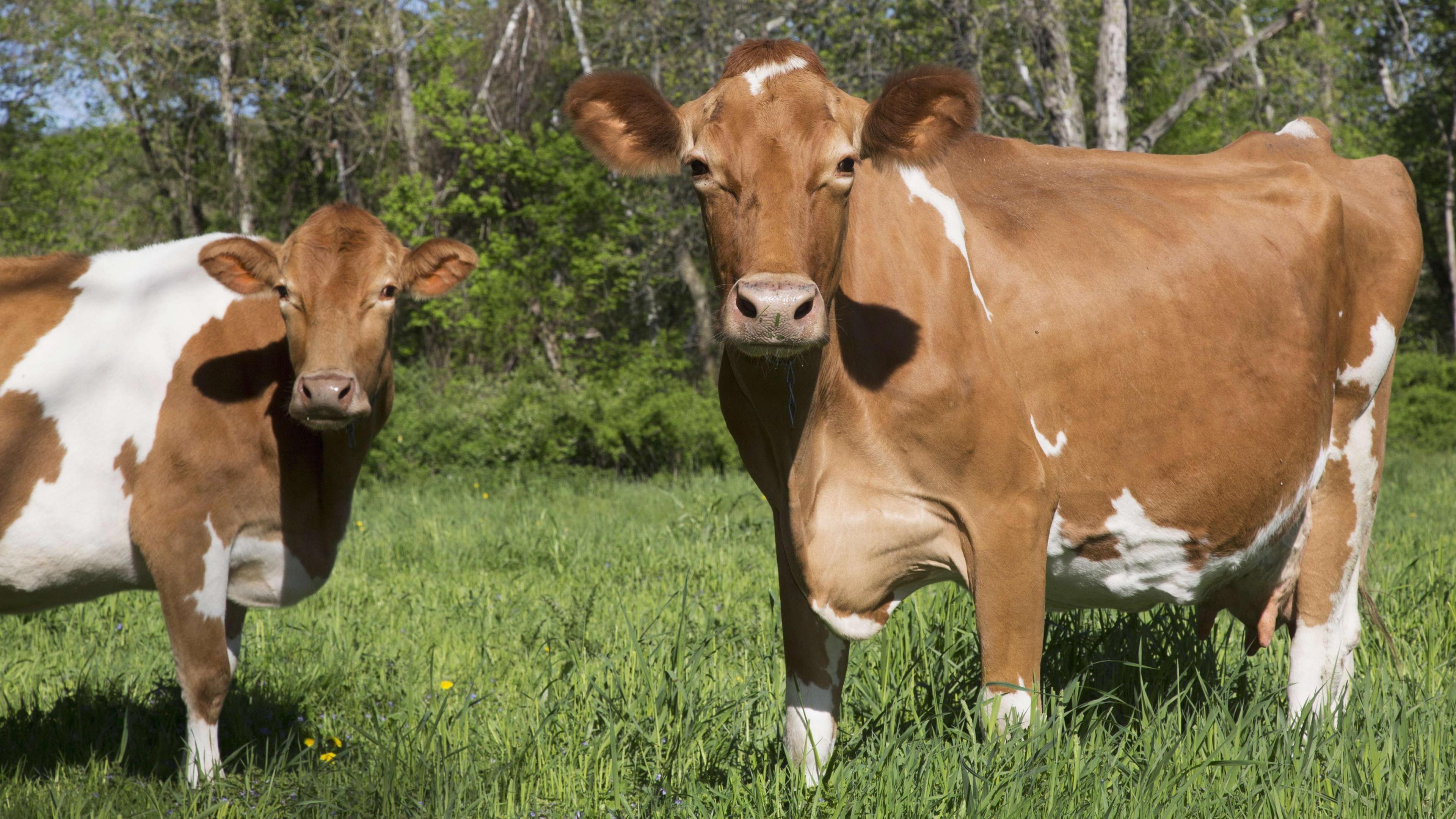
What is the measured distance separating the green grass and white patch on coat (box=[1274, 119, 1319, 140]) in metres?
1.93

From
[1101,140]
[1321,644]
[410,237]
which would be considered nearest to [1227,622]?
[1321,644]

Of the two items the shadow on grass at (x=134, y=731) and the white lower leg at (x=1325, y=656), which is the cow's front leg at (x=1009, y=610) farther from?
the shadow on grass at (x=134, y=731)

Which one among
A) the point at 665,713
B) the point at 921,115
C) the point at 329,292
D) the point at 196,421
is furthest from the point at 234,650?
the point at 921,115

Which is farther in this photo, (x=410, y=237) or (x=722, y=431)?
(x=410, y=237)

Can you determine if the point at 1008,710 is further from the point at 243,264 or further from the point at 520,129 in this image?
the point at 520,129

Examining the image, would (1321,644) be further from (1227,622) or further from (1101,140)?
(1101,140)

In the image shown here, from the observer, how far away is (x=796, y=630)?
303 centimetres

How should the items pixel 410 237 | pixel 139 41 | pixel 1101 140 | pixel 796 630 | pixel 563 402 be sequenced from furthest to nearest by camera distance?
pixel 410 237 < pixel 139 41 < pixel 563 402 < pixel 1101 140 < pixel 796 630

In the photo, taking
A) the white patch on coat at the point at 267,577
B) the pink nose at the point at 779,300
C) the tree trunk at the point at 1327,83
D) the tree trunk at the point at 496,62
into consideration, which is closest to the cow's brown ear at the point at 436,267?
the white patch on coat at the point at 267,577

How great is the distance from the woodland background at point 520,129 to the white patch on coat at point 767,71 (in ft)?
30.0

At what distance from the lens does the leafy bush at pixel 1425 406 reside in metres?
18.2

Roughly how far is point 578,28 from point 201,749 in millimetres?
15768

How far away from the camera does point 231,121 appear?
16.7 meters

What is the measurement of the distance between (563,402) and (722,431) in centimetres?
203
